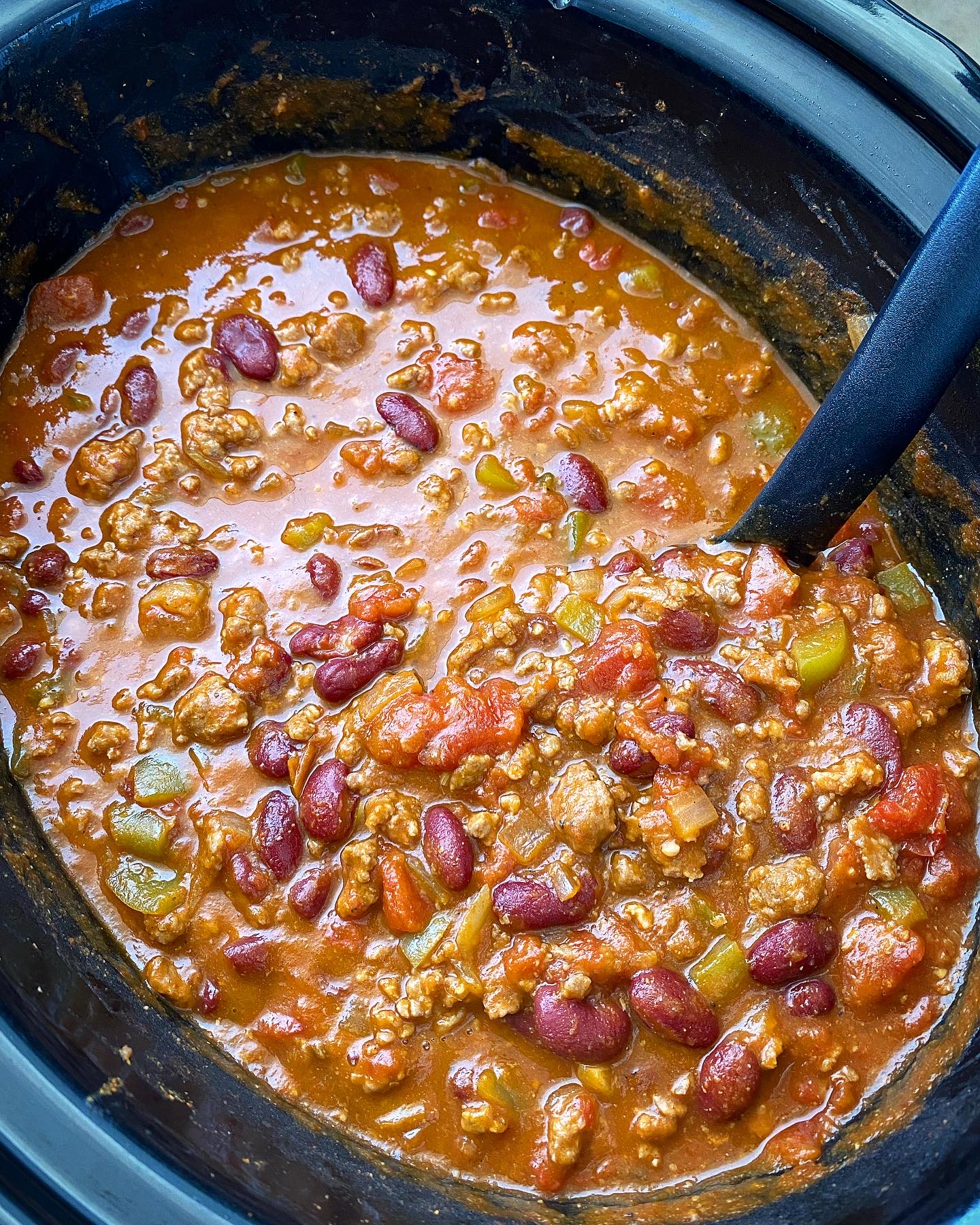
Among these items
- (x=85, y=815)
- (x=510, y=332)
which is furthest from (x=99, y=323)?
(x=85, y=815)

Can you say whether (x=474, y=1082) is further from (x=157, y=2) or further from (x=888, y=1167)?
(x=157, y=2)

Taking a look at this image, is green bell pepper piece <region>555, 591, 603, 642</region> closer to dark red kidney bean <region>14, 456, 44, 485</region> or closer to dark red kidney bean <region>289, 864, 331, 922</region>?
dark red kidney bean <region>289, 864, 331, 922</region>

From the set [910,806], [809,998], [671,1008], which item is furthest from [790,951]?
[910,806]

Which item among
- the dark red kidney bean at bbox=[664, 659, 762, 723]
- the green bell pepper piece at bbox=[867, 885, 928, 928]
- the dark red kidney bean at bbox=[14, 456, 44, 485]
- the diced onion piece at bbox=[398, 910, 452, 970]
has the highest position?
the dark red kidney bean at bbox=[664, 659, 762, 723]

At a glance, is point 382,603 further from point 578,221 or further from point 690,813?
point 578,221

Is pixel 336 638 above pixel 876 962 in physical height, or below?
below

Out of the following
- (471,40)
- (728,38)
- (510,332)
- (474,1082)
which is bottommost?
(474,1082)

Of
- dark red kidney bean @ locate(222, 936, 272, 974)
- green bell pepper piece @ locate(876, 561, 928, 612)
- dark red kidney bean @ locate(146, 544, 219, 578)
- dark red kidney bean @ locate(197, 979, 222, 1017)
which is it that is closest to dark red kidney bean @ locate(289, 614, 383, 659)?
dark red kidney bean @ locate(146, 544, 219, 578)
